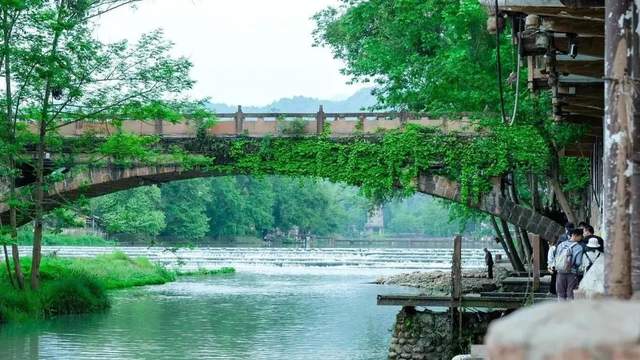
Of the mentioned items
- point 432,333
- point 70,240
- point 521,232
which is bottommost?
point 432,333

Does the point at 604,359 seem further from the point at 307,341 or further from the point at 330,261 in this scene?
the point at 330,261

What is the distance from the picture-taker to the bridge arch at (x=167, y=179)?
26.4m

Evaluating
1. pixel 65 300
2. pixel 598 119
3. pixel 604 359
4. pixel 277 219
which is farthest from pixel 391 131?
pixel 277 219

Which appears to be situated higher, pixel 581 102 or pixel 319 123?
pixel 319 123

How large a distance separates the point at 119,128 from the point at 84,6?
3026 mm

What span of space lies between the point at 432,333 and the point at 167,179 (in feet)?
41.2

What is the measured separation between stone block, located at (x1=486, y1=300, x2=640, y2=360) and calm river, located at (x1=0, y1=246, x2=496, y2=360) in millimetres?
16834

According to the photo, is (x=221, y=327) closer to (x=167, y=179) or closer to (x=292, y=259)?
(x=167, y=179)

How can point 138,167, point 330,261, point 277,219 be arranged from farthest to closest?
point 277,219 → point 330,261 → point 138,167

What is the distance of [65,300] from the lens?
86.0 feet

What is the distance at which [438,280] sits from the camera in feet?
130

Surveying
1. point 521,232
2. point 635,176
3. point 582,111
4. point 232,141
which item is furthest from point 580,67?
point 521,232

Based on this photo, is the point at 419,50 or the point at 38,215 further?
the point at 419,50

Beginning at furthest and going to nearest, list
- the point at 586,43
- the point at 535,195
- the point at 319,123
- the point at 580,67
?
the point at 535,195
the point at 319,123
the point at 580,67
the point at 586,43
